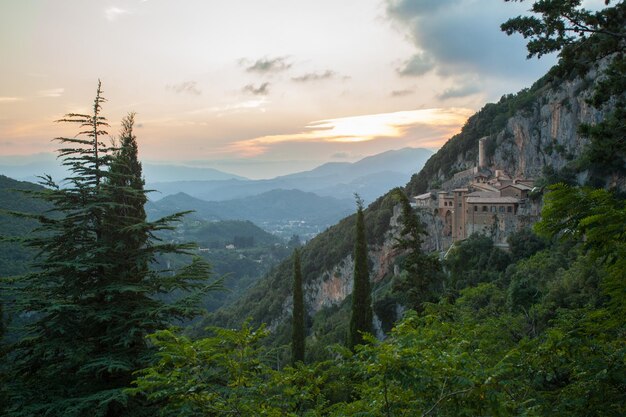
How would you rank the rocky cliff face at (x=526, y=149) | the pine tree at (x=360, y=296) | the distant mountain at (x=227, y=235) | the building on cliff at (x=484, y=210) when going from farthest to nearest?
the distant mountain at (x=227, y=235)
the rocky cliff face at (x=526, y=149)
the building on cliff at (x=484, y=210)
the pine tree at (x=360, y=296)

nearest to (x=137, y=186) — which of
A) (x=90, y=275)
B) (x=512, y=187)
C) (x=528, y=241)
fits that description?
(x=90, y=275)

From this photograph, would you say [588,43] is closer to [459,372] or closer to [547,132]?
[459,372]

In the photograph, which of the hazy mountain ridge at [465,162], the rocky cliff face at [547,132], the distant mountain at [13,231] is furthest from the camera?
the hazy mountain ridge at [465,162]

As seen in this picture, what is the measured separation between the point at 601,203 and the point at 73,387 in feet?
28.7

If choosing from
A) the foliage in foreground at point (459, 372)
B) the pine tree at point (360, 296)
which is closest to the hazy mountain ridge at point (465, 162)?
the pine tree at point (360, 296)

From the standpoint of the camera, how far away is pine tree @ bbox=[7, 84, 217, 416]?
7.69 metres

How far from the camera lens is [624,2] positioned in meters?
9.07

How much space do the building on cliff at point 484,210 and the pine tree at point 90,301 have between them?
3357 centimetres

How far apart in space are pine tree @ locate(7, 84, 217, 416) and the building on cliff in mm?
33574

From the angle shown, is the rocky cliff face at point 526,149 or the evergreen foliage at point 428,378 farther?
the rocky cliff face at point 526,149

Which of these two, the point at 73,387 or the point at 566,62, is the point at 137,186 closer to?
the point at 73,387

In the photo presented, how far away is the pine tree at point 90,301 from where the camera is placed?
25.2 ft

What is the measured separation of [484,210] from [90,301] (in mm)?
36829

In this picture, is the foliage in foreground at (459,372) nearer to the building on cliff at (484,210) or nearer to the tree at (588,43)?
the tree at (588,43)
